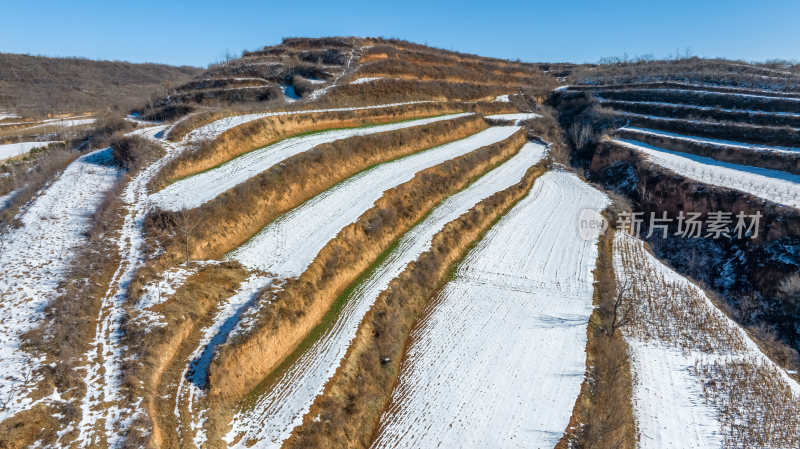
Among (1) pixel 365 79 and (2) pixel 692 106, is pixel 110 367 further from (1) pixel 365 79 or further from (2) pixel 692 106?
(2) pixel 692 106

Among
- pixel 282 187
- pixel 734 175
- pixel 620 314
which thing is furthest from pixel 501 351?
pixel 734 175

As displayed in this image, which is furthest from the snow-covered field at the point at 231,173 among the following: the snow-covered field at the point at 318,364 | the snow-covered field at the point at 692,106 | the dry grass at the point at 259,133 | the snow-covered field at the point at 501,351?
the snow-covered field at the point at 692,106

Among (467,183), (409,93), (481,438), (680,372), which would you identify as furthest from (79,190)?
(409,93)

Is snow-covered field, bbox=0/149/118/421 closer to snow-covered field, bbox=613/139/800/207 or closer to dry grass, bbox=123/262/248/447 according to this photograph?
dry grass, bbox=123/262/248/447

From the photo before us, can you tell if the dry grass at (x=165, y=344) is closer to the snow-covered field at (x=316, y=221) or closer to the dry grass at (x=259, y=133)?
the snow-covered field at (x=316, y=221)

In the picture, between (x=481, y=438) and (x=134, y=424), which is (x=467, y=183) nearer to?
(x=481, y=438)

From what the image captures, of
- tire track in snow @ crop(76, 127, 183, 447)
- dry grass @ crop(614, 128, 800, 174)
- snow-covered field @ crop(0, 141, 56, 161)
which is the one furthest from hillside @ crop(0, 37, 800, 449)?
snow-covered field @ crop(0, 141, 56, 161)
